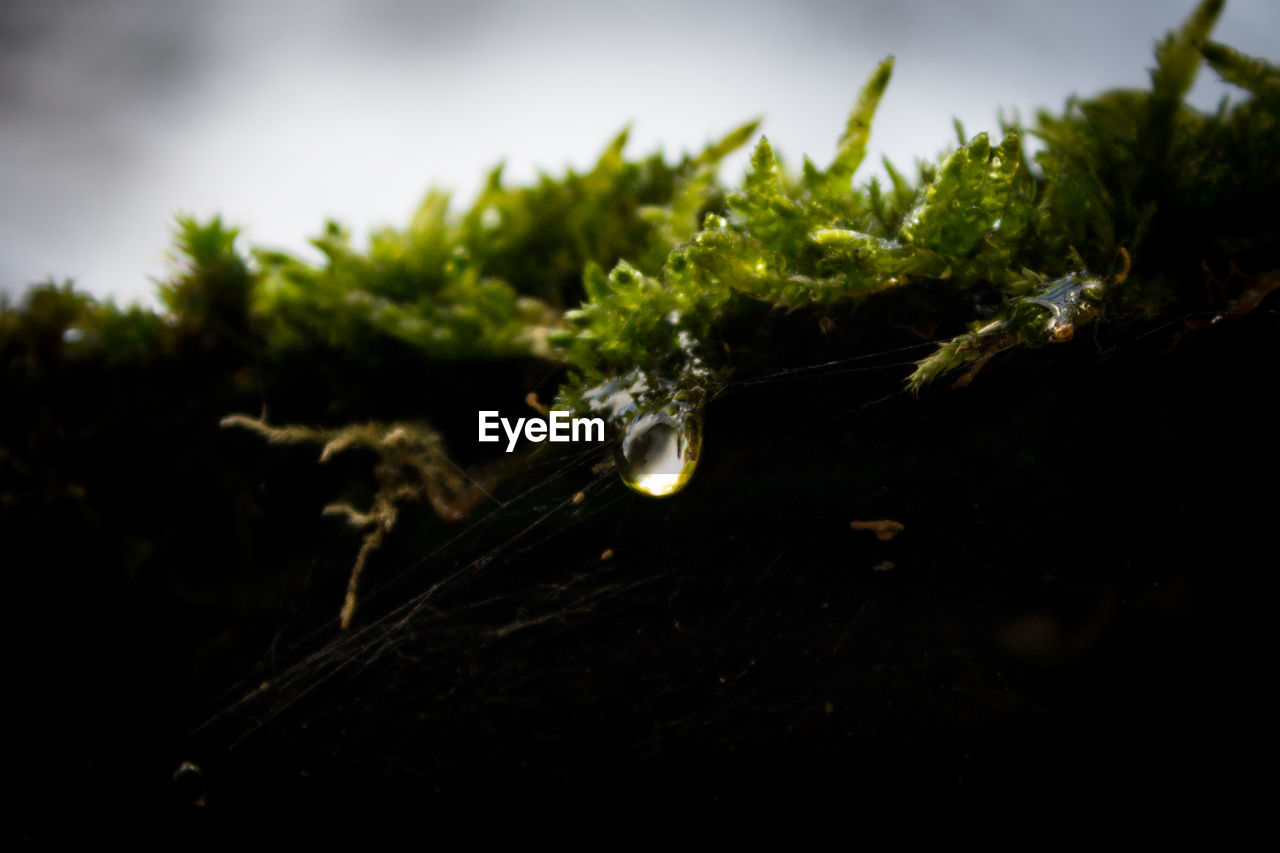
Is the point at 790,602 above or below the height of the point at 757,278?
below

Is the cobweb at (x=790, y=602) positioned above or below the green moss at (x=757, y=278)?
below

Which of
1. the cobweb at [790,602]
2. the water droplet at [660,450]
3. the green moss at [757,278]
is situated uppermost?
the green moss at [757,278]

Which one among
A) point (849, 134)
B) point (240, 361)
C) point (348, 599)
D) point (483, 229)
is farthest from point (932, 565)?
point (240, 361)

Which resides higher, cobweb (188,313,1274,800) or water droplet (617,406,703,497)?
water droplet (617,406,703,497)

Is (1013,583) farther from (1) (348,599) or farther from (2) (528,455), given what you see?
(1) (348,599)

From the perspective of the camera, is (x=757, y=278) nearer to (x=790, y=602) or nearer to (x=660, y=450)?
(x=660, y=450)

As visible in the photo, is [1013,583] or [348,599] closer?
[1013,583]

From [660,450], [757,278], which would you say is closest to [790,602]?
[660,450]

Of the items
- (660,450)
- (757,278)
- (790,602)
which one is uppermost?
(757,278)
